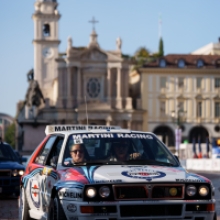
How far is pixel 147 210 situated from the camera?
31.2 feet

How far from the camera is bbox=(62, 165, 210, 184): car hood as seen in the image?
9562 mm

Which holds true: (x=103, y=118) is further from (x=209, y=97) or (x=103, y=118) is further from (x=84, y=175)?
(x=84, y=175)

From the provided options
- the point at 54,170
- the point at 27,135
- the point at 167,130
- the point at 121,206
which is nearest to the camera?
the point at 121,206

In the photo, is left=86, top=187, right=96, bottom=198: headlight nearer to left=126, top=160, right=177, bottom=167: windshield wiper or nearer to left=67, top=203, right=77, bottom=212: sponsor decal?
left=67, top=203, right=77, bottom=212: sponsor decal

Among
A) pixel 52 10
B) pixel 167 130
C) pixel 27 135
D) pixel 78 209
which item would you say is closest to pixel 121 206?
pixel 78 209

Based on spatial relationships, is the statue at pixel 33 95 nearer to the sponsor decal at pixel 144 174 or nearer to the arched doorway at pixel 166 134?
the arched doorway at pixel 166 134

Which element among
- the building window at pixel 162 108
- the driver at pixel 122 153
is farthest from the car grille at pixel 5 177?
the building window at pixel 162 108

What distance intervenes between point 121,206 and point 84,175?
1.98ft

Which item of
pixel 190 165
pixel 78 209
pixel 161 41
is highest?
pixel 161 41

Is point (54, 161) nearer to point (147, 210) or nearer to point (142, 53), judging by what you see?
point (147, 210)

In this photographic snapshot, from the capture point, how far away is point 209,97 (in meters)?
105

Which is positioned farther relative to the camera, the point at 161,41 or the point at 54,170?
the point at 161,41

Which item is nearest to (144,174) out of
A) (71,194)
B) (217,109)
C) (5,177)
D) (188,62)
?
(71,194)

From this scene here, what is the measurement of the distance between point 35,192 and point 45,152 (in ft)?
1.89
